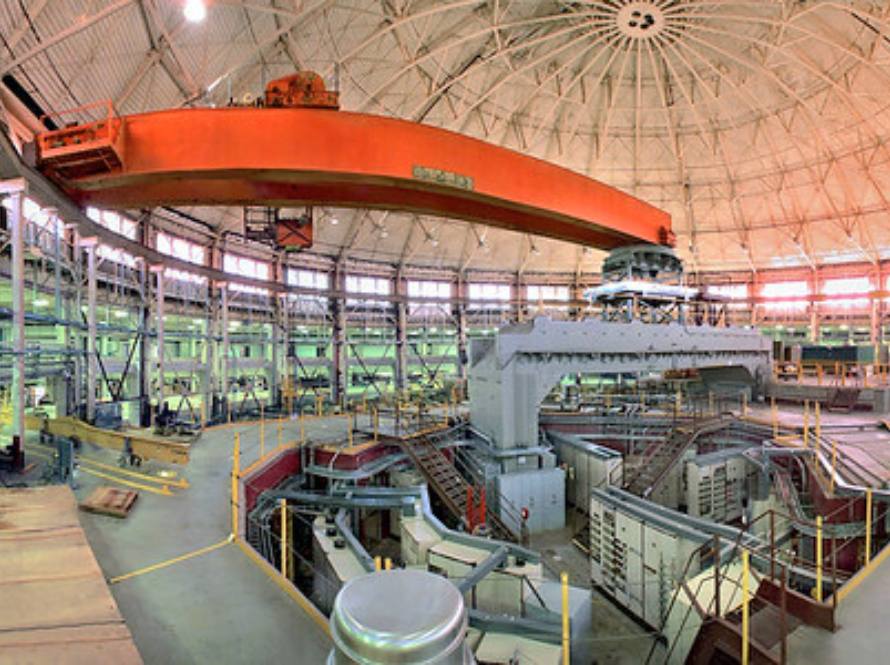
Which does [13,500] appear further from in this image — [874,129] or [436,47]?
[874,129]

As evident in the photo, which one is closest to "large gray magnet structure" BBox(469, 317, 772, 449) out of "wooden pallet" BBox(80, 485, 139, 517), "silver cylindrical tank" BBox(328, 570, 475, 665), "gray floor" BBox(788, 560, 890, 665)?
"gray floor" BBox(788, 560, 890, 665)

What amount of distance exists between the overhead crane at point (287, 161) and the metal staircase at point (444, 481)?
289 inches

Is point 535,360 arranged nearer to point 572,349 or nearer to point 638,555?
point 572,349

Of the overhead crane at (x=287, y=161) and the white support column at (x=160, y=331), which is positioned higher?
the overhead crane at (x=287, y=161)

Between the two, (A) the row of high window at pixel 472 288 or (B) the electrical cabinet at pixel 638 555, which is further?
(A) the row of high window at pixel 472 288

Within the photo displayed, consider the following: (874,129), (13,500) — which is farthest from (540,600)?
(874,129)

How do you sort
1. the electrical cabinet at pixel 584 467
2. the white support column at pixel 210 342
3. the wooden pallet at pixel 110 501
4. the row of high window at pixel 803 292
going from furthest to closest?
the row of high window at pixel 803 292, the white support column at pixel 210 342, the electrical cabinet at pixel 584 467, the wooden pallet at pixel 110 501

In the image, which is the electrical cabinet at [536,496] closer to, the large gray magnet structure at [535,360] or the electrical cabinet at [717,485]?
the large gray magnet structure at [535,360]

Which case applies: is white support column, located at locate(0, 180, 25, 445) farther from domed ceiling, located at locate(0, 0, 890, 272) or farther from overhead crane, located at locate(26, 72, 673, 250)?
domed ceiling, located at locate(0, 0, 890, 272)

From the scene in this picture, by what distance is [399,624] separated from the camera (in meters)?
2.55

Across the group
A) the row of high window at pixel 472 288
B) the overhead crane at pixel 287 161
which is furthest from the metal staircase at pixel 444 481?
the row of high window at pixel 472 288

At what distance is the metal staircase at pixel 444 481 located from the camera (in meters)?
12.8

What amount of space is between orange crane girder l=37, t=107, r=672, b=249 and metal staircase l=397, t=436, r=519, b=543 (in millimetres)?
7210

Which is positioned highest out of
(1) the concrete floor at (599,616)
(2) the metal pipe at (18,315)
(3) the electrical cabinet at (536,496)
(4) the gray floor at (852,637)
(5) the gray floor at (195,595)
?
(2) the metal pipe at (18,315)
